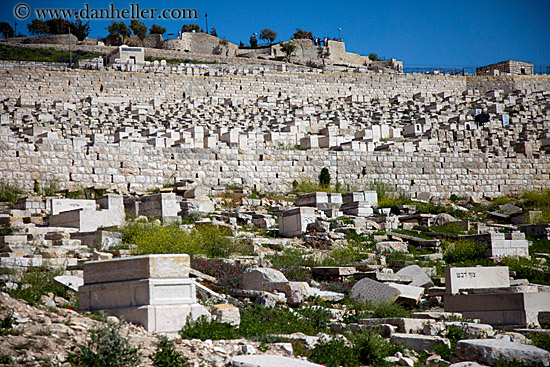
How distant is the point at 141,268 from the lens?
8.57m

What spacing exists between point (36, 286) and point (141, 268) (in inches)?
75.0

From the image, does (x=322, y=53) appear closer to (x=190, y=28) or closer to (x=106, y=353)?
(x=190, y=28)

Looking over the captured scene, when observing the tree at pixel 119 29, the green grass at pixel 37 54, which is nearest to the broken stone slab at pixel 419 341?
the green grass at pixel 37 54

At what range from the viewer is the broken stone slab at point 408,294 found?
1184cm

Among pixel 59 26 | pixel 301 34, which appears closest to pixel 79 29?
pixel 59 26

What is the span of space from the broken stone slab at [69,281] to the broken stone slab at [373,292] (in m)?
4.47

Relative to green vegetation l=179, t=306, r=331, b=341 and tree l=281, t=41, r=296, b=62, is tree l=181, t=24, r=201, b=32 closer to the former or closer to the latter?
tree l=281, t=41, r=296, b=62

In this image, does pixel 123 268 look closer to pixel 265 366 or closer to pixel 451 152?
pixel 265 366

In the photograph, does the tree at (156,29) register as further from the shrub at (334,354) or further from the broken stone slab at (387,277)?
the shrub at (334,354)

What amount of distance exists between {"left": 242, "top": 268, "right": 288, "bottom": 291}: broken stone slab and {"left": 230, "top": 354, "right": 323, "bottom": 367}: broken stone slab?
379 cm

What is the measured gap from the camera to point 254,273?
11.6 meters

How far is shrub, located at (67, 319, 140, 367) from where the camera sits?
682cm

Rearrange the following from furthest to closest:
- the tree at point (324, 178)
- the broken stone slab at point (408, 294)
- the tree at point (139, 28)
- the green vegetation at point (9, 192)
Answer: the tree at point (139, 28), the tree at point (324, 178), the green vegetation at point (9, 192), the broken stone slab at point (408, 294)

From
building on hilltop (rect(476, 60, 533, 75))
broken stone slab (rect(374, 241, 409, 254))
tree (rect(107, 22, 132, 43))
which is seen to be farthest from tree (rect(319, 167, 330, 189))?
tree (rect(107, 22, 132, 43))
